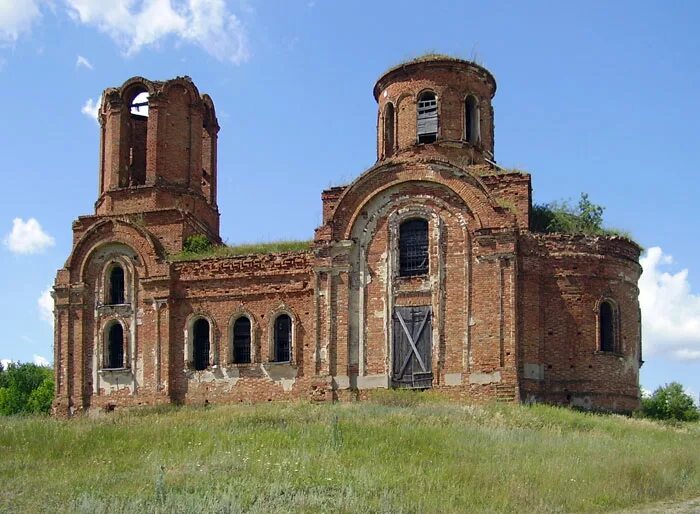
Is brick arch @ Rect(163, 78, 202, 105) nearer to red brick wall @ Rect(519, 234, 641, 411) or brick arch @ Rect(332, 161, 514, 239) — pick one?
brick arch @ Rect(332, 161, 514, 239)

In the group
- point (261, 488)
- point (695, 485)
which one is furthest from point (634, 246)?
point (261, 488)

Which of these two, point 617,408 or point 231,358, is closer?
point 617,408

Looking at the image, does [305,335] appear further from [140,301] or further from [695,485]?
[695,485]

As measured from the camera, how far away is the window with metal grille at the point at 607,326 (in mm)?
25359

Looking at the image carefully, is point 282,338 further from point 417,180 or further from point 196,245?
point 417,180

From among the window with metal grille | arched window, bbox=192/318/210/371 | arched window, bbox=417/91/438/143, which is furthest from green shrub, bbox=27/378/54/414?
the window with metal grille

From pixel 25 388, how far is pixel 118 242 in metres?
31.1

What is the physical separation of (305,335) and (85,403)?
22.8 ft

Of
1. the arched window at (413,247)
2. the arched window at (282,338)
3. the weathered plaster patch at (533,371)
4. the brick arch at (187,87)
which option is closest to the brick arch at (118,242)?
the arched window at (282,338)

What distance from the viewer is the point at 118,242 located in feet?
93.7

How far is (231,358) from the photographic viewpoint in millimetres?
26984

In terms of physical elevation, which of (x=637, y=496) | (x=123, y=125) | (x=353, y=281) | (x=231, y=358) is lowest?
(x=637, y=496)

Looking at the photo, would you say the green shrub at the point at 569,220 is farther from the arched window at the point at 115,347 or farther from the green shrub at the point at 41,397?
the green shrub at the point at 41,397

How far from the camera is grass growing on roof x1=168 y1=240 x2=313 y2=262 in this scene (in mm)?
27594
